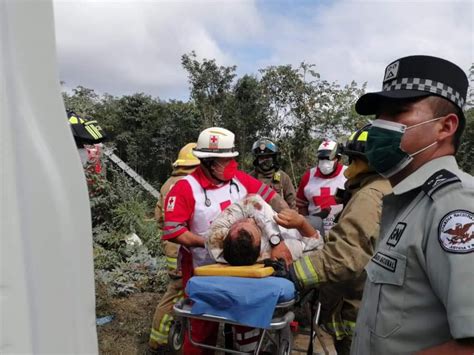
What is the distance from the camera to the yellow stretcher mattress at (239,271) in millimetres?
2297

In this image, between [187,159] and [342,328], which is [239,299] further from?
[187,159]

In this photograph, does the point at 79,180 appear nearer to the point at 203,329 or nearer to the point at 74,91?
the point at 203,329

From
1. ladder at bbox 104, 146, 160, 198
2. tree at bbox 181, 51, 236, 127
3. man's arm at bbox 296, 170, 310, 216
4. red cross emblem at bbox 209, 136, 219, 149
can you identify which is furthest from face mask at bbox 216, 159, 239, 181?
tree at bbox 181, 51, 236, 127

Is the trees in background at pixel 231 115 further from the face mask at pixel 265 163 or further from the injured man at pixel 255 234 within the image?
the injured man at pixel 255 234

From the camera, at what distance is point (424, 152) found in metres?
1.44

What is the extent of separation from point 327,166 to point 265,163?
1.12m

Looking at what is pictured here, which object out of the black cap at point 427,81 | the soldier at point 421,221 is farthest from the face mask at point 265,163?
the black cap at point 427,81

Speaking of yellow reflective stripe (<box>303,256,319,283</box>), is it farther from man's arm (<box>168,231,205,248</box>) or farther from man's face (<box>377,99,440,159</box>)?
man's face (<box>377,99,440,159</box>)

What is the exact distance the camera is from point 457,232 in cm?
111

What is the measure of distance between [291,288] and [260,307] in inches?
8.9

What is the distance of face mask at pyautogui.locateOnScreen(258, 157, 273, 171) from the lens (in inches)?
237

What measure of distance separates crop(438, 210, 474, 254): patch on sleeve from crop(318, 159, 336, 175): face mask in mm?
4103

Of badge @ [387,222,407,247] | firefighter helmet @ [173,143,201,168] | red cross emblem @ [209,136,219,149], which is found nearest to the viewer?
badge @ [387,222,407,247]

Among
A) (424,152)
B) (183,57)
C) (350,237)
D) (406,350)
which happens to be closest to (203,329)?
(350,237)
